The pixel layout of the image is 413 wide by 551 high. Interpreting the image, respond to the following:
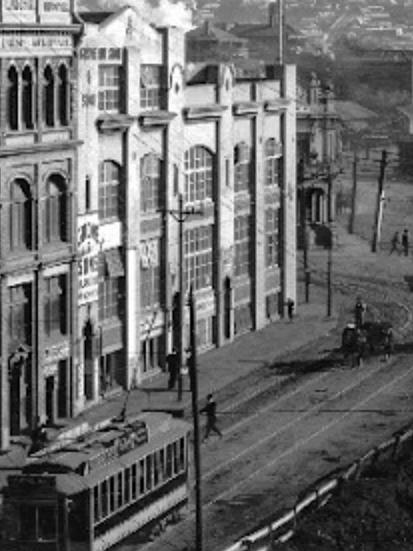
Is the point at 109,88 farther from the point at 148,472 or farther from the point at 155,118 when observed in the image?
the point at 148,472

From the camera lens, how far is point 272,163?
268ft

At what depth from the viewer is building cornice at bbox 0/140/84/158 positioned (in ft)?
191

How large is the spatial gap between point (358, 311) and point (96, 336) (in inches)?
598

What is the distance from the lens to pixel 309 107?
135m

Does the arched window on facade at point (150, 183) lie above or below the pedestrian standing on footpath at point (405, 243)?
above

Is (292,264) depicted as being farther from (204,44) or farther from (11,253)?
(204,44)

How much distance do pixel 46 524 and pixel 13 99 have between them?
20.0m

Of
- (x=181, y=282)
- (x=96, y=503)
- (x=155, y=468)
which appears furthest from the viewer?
(x=181, y=282)

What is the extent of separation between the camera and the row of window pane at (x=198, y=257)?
241 ft

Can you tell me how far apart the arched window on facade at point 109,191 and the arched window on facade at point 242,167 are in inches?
452

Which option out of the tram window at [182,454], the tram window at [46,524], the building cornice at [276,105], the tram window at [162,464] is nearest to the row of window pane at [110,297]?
the building cornice at [276,105]

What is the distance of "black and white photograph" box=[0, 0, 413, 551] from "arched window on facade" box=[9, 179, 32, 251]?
0.07 metres

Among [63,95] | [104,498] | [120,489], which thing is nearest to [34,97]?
[63,95]

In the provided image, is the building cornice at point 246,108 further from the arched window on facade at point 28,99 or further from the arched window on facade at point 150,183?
the arched window on facade at point 28,99
